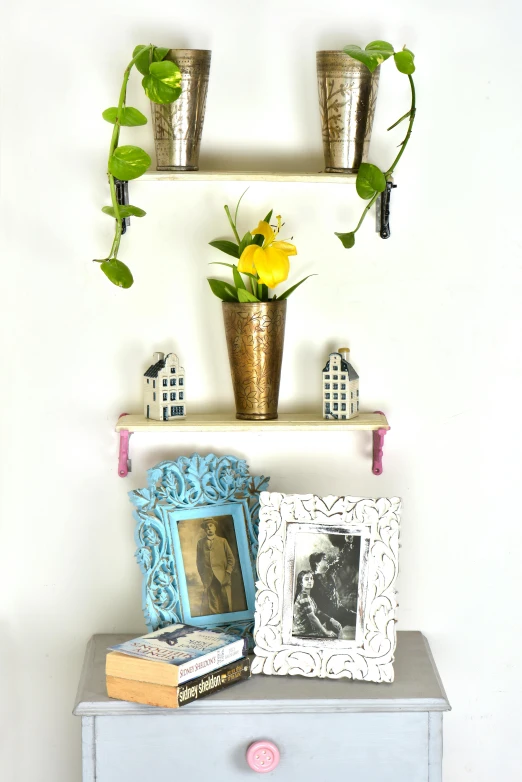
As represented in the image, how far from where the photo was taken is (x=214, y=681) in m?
1.38

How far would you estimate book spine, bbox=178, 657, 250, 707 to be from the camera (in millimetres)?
1336


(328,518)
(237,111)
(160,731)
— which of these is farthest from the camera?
(237,111)

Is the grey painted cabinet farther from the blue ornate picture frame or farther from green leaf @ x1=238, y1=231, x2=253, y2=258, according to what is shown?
green leaf @ x1=238, y1=231, x2=253, y2=258

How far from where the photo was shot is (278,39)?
1.57m

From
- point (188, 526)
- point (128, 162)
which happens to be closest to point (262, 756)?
point (188, 526)

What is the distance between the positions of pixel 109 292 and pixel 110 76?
38 cm

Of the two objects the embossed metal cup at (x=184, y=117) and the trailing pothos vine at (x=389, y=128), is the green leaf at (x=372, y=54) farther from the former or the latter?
the embossed metal cup at (x=184, y=117)

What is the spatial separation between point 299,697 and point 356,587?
0.20m

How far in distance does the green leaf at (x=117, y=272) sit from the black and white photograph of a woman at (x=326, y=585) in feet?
1.69

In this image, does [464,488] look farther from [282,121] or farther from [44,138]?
[44,138]

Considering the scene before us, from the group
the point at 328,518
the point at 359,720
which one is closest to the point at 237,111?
the point at 328,518

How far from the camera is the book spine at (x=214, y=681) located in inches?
52.6

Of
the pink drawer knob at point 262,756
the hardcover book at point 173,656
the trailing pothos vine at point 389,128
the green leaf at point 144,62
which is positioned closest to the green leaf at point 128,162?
the green leaf at point 144,62

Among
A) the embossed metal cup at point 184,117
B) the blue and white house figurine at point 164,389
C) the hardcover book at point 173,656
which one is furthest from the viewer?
the blue and white house figurine at point 164,389
